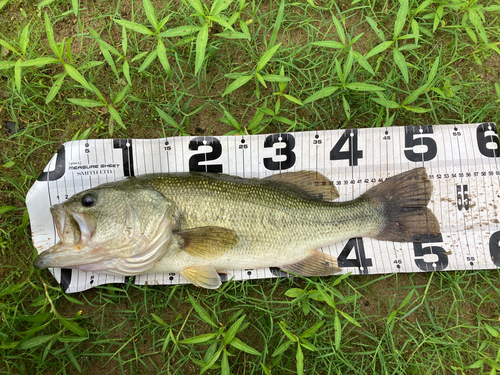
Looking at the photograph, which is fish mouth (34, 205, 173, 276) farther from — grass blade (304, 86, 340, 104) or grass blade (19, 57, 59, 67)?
grass blade (304, 86, 340, 104)

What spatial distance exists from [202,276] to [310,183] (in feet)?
4.35

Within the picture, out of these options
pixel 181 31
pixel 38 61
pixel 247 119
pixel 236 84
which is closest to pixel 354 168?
pixel 247 119

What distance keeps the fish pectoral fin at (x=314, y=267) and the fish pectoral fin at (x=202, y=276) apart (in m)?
0.65

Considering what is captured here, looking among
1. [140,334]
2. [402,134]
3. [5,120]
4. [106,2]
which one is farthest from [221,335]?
[106,2]

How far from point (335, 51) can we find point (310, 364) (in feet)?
10.2

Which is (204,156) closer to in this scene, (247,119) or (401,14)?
(247,119)

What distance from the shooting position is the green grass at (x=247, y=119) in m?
2.94

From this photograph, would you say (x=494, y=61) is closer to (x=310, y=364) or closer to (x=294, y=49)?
(x=294, y=49)

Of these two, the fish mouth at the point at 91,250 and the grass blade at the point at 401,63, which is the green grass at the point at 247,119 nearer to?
the grass blade at the point at 401,63

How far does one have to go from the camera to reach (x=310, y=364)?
9.71ft

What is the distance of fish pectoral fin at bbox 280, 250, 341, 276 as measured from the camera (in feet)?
9.60

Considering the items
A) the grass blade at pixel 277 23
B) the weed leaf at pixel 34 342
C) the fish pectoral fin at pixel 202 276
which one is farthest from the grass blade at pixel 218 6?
the weed leaf at pixel 34 342

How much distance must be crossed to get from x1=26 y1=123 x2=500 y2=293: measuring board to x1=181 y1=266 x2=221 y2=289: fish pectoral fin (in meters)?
0.28

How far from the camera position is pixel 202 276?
9.14ft
